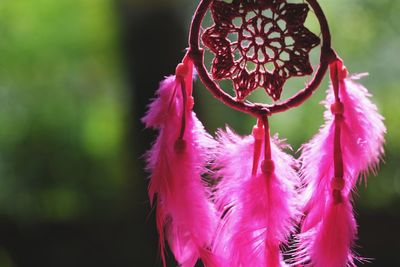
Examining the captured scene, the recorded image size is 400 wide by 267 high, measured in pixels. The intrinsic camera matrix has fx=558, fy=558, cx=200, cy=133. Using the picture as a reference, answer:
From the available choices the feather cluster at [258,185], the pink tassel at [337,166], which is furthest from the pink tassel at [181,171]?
the pink tassel at [337,166]

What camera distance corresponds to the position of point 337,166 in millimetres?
632

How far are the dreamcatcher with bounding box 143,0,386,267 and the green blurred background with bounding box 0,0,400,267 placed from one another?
0.87m

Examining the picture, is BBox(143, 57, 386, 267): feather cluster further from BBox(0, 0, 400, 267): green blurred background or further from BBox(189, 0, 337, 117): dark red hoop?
BBox(0, 0, 400, 267): green blurred background

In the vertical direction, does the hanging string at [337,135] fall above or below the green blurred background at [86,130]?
above

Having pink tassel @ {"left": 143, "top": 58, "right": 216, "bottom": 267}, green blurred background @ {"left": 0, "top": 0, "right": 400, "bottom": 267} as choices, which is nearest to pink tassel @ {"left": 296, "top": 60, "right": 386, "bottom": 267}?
pink tassel @ {"left": 143, "top": 58, "right": 216, "bottom": 267}

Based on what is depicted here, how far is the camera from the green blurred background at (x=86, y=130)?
5.22ft

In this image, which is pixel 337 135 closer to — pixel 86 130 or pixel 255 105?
pixel 255 105

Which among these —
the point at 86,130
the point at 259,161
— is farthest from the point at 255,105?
the point at 86,130

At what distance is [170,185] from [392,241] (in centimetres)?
113

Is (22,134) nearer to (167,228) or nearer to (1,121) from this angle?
(1,121)

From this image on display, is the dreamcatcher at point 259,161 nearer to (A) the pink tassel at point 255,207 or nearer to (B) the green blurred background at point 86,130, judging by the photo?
(A) the pink tassel at point 255,207

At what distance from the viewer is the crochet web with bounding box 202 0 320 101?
646mm

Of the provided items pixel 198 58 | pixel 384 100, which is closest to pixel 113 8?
pixel 384 100

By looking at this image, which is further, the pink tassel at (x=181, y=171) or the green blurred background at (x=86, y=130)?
the green blurred background at (x=86, y=130)
